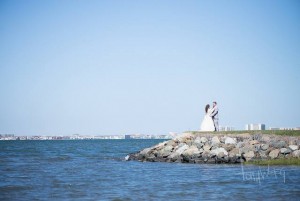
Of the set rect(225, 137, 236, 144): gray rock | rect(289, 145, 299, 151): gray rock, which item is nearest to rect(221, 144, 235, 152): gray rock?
rect(225, 137, 236, 144): gray rock

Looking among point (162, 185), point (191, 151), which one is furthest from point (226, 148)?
point (162, 185)

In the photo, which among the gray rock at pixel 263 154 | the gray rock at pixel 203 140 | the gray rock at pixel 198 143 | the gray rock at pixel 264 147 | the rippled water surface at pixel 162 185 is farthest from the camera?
the gray rock at pixel 203 140

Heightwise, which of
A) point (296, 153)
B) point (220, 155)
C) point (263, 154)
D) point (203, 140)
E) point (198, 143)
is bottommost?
point (220, 155)

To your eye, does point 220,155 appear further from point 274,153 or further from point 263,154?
point 274,153

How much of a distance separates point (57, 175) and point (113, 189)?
22.8 feet

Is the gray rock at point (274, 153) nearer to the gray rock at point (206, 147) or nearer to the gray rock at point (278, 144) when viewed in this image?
the gray rock at point (278, 144)

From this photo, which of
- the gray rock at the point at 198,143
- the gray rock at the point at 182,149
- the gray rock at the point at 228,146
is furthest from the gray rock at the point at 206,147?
the gray rock at the point at 182,149

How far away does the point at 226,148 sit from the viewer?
29953 mm

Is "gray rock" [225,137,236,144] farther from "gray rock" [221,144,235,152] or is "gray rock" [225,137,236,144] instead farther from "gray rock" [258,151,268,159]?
"gray rock" [258,151,268,159]

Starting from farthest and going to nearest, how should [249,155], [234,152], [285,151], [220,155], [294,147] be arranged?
[234,152] → [220,155] → [249,155] → [294,147] → [285,151]

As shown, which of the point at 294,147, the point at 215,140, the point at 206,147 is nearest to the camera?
Result: the point at 294,147

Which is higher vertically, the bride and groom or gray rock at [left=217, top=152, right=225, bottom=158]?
the bride and groom

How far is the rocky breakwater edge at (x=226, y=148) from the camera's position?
90.8ft

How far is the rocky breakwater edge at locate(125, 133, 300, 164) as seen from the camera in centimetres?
2769
